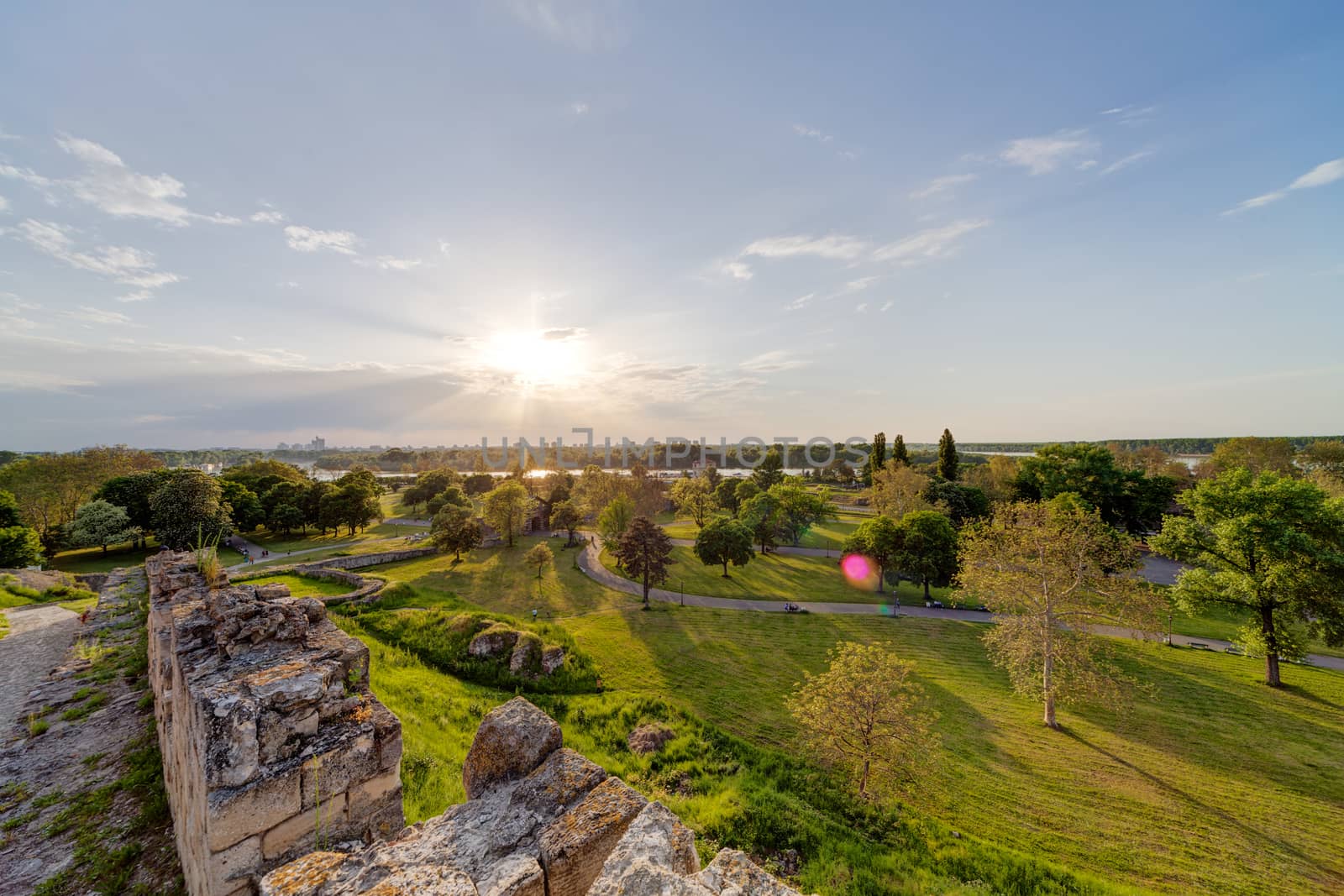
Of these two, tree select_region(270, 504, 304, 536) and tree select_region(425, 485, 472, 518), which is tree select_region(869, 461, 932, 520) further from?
tree select_region(270, 504, 304, 536)

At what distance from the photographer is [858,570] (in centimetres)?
4319

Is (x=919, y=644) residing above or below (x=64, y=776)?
below

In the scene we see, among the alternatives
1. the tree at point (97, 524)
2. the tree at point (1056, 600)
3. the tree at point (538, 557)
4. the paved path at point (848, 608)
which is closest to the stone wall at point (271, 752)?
the tree at point (1056, 600)

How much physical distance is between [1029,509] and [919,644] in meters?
11.6

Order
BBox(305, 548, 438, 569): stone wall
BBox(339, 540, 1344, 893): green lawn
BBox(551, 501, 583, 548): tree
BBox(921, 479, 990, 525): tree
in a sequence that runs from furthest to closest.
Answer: BBox(551, 501, 583, 548): tree < BBox(921, 479, 990, 525): tree < BBox(305, 548, 438, 569): stone wall < BBox(339, 540, 1344, 893): green lawn

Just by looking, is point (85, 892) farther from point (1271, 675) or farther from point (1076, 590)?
point (1271, 675)

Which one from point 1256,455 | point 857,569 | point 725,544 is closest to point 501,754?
point 725,544

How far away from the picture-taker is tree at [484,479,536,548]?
51156mm

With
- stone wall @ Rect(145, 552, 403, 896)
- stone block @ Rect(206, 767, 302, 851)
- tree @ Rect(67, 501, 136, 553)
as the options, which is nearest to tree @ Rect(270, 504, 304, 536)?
tree @ Rect(67, 501, 136, 553)

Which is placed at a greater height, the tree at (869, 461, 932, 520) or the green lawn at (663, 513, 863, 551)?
the tree at (869, 461, 932, 520)

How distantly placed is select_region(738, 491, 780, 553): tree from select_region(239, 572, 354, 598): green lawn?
1498 inches

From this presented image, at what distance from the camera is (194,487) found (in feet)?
137

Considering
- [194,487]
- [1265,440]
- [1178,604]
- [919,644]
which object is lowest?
[919,644]

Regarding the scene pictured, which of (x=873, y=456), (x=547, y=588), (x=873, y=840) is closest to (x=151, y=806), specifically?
(x=873, y=840)
